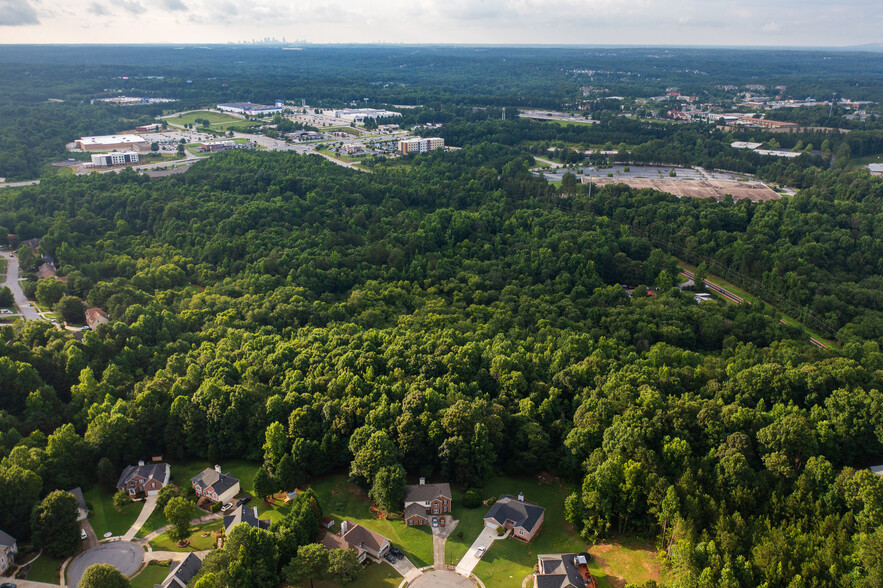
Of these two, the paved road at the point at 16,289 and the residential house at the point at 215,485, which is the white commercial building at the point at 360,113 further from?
the residential house at the point at 215,485

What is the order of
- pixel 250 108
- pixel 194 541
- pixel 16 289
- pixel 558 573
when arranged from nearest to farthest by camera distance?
pixel 558 573 < pixel 194 541 < pixel 16 289 < pixel 250 108

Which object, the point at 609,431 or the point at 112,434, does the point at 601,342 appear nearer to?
the point at 609,431

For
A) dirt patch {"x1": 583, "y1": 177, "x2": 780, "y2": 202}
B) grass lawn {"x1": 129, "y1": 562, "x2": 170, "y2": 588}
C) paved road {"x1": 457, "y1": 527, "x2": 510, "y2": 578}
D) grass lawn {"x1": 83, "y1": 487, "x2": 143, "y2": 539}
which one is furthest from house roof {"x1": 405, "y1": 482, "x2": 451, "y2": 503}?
dirt patch {"x1": 583, "y1": 177, "x2": 780, "y2": 202}

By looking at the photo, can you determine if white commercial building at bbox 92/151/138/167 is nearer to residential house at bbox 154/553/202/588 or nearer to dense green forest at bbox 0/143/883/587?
dense green forest at bbox 0/143/883/587

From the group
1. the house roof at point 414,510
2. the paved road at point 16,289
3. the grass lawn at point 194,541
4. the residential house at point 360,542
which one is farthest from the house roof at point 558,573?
the paved road at point 16,289

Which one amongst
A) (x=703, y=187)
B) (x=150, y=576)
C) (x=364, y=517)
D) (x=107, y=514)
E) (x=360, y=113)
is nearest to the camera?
(x=150, y=576)

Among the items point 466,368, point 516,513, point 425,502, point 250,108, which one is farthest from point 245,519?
point 250,108

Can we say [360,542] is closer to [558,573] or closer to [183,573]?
[183,573]

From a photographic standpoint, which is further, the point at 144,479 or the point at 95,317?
the point at 95,317

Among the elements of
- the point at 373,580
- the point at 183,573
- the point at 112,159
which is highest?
the point at 112,159
